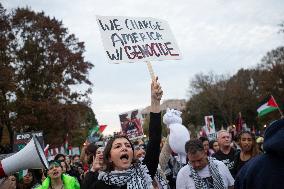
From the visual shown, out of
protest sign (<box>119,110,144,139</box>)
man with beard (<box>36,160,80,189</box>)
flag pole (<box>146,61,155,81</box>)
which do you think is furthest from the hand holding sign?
protest sign (<box>119,110,144,139</box>)

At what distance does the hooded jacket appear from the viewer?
237 centimetres

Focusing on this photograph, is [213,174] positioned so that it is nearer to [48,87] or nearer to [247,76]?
[48,87]

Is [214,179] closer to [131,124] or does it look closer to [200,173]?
[200,173]

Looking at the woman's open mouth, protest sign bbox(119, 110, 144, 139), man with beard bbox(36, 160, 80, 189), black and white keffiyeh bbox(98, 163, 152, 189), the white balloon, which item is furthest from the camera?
protest sign bbox(119, 110, 144, 139)

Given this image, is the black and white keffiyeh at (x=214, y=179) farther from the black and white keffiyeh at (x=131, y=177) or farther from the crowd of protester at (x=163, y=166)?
the black and white keffiyeh at (x=131, y=177)

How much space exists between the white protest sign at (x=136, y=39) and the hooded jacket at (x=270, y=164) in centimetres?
249

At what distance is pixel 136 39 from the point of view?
16.3ft

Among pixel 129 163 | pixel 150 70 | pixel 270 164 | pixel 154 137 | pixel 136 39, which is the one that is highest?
pixel 136 39

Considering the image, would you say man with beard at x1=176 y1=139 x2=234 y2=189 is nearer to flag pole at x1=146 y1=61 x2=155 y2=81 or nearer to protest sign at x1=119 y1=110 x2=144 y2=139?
flag pole at x1=146 y1=61 x2=155 y2=81

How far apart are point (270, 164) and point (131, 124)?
29.1ft

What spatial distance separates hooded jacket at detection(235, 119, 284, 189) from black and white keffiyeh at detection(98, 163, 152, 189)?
1.28 m

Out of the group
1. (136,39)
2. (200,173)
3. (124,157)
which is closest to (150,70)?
(136,39)

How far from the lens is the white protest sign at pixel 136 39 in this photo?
4.77 meters

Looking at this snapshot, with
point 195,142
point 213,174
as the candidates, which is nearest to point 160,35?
point 195,142
